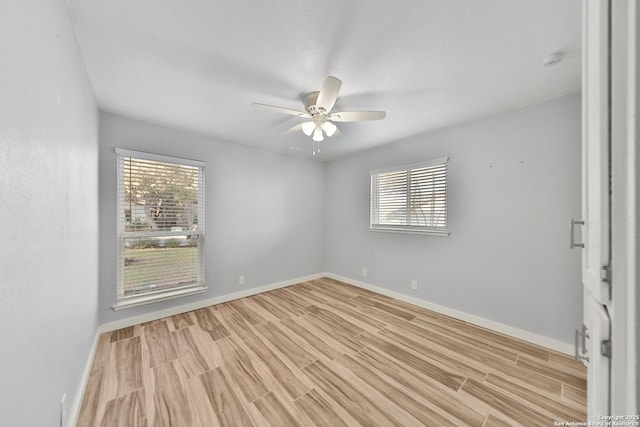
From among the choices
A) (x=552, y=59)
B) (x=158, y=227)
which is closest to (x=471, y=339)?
(x=552, y=59)

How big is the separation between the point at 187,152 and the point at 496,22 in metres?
3.23

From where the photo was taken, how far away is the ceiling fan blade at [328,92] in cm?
153

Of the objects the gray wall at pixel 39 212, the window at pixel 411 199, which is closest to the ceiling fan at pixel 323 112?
the gray wall at pixel 39 212

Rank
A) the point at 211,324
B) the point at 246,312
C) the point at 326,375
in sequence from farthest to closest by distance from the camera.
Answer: the point at 246,312 → the point at 211,324 → the point at 326,375

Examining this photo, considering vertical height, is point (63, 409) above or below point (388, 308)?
above

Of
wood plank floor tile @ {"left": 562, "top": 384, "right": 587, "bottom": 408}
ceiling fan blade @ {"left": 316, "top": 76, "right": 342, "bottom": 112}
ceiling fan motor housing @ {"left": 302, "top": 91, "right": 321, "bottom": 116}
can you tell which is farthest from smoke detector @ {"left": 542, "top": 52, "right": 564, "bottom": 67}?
wood plank floor tile @ {"left": 562, "top": 384, "right": 587, "bottom": 408}

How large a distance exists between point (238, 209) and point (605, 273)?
3412mm

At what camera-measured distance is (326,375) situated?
67.9 inches

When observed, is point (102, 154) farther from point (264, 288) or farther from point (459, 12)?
point (459, 12)

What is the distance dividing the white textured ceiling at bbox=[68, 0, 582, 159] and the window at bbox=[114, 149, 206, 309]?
653 millimetres

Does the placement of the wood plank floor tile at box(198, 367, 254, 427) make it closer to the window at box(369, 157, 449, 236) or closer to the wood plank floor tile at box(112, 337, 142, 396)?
the wood plank floor tile at box(112, 337, 142, 396)

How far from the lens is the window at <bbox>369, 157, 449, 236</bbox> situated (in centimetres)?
282

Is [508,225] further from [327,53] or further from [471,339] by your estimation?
[327,53]

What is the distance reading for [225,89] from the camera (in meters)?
1.94
